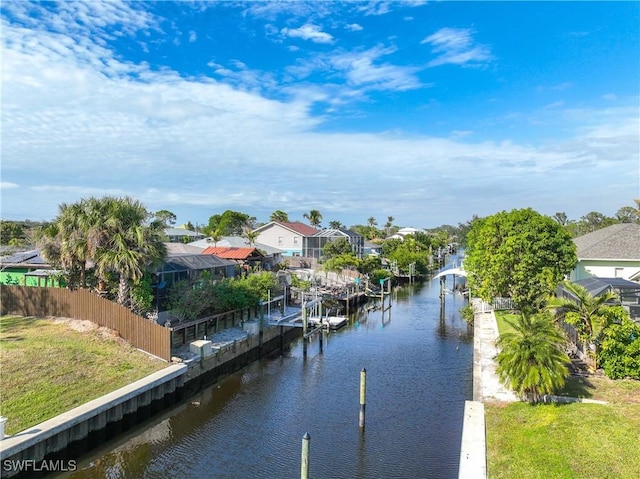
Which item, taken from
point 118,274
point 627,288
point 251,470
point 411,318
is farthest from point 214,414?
point 411,318

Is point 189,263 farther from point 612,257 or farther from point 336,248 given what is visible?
point 336,248

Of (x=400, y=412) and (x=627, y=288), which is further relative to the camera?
(x=627, y=288)

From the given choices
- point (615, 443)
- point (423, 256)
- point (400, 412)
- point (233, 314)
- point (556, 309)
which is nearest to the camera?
point (615, 443)

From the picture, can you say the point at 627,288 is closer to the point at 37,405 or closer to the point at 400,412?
the point at 400,412

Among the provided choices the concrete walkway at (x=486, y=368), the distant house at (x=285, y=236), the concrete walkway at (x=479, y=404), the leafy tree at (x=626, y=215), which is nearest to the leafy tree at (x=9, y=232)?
the distant house at (x=285, y=236)

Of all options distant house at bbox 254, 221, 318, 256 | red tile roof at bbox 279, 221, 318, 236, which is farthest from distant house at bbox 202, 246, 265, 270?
red tile roof at bbox 279, 221, 318, 236

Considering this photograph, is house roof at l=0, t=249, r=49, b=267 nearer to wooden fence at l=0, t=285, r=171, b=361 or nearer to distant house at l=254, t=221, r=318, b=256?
wooden fence at l=0, t=285, r=171, b=361

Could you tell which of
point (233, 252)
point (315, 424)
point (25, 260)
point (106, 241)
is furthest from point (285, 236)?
point (315, 424)

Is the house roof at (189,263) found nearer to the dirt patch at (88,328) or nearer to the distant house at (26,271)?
the dirt patch at (88,328)
